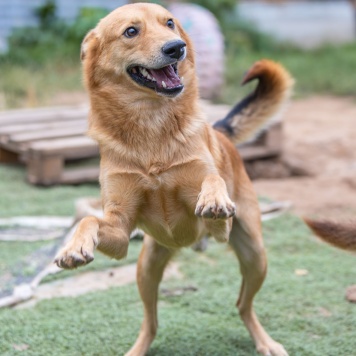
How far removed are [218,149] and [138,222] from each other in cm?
59

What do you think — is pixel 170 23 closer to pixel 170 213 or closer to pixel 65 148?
pixel 170 213

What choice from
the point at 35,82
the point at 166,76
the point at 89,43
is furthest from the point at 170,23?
the point at 35,82

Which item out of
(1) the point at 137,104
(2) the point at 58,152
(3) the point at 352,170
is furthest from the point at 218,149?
(3) the point at 352,170

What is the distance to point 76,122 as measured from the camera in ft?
28.4

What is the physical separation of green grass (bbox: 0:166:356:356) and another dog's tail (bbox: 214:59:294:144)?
1.09m

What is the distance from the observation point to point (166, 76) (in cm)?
362

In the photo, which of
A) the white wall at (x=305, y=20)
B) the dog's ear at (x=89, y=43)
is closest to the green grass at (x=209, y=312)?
the dog's ear at (x=89, y=43)

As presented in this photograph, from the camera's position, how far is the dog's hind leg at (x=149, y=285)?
4059mm

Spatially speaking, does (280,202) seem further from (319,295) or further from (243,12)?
(243,12)

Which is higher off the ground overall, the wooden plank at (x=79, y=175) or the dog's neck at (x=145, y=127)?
the dog's neck at (x=145, y=127)

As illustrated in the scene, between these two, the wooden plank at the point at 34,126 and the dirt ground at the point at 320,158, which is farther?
the wooden plank at the point at 34,126

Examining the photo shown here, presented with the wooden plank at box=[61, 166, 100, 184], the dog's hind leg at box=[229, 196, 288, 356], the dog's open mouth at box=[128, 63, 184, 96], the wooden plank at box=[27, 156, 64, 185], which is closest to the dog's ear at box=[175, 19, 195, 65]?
the dog's open mouth at box=[128, 63, 184, 96]

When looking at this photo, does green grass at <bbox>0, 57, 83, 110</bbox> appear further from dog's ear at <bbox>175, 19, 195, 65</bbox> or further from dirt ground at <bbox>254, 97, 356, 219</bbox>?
dog's ear at <bbox>175, 19, 195, 65</bbox>

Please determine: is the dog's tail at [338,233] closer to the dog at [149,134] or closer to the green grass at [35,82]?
the dog at [149,134]
